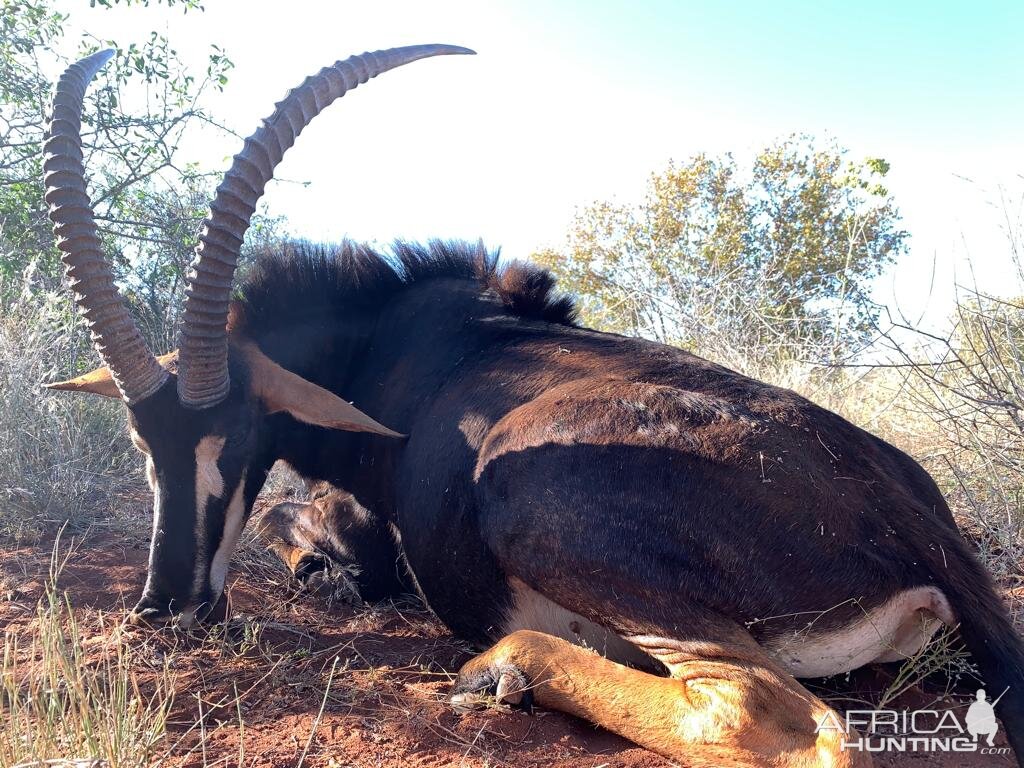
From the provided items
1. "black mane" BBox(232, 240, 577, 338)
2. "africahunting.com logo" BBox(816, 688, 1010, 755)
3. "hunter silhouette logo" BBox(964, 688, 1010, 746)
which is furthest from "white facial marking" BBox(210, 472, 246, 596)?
"hunter silhouette logo" BBox(964, 688, 1010, 746)

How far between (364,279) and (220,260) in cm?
124

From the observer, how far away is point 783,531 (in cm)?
290

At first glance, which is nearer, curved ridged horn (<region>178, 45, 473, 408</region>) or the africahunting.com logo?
the africahunting.com logo

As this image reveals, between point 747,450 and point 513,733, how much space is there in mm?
1446

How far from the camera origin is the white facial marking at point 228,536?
12.1 feet

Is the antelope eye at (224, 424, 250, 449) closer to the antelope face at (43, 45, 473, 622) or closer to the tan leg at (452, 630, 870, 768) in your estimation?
the antelope face at (43, 45, 473, 622)

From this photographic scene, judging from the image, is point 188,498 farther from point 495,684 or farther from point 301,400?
point 495,684

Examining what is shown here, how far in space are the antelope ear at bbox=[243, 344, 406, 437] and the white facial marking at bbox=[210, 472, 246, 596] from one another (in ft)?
1.35

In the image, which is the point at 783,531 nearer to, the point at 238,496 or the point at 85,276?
the point at 238,496

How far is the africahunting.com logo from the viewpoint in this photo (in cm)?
280

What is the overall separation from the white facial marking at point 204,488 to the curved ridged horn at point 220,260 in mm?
206

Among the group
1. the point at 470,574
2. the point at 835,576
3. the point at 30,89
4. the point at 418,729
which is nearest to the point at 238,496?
the point at 470,574

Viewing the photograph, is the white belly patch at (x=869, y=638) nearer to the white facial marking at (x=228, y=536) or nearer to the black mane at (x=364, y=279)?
the black mane at (x=364, y=279)

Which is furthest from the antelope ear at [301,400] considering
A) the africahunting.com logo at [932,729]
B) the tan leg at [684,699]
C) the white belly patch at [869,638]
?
the africahunting.com logo at [932,729]
